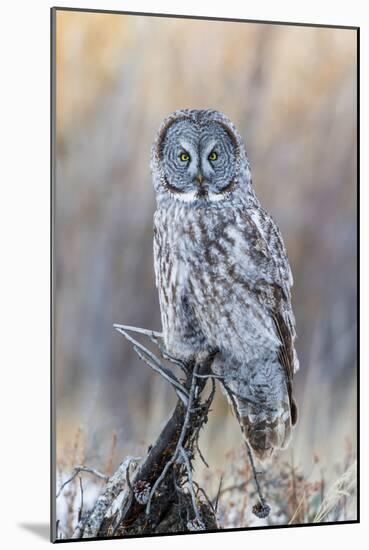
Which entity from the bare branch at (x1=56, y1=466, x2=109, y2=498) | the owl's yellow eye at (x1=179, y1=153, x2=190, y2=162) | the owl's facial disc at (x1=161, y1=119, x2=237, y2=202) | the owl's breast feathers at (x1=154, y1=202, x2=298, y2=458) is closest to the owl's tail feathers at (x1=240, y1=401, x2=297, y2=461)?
the owl's breast feathers at (x1=154, y1=202, x2=298, y2=458)

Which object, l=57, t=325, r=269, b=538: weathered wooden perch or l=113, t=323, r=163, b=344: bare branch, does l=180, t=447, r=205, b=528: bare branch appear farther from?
l=113, t=323, r=163, b=344: bare branch

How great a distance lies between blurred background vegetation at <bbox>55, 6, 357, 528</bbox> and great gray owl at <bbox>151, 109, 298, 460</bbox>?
77 millimetres

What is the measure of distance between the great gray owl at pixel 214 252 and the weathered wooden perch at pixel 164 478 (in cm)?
9

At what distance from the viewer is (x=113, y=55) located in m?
4.27

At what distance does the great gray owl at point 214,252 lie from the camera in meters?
4.28

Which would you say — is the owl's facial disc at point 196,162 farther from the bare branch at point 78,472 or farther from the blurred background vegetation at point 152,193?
the bare branch at point 78,472

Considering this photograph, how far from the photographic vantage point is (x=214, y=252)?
430cm

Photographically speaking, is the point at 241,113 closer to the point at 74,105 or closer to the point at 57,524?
the point at 74,105

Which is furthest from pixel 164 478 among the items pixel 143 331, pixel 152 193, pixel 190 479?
pixel 152 193

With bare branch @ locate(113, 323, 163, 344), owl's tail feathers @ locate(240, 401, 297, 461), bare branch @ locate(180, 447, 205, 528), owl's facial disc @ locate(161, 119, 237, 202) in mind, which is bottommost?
bare branch @ locate(180, 447, 205, 528)

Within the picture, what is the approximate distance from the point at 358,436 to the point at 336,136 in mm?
1267

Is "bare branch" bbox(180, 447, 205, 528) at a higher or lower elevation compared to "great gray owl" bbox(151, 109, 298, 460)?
lower

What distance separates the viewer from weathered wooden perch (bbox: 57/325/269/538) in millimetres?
4309

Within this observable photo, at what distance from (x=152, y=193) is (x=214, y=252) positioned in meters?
0.34
